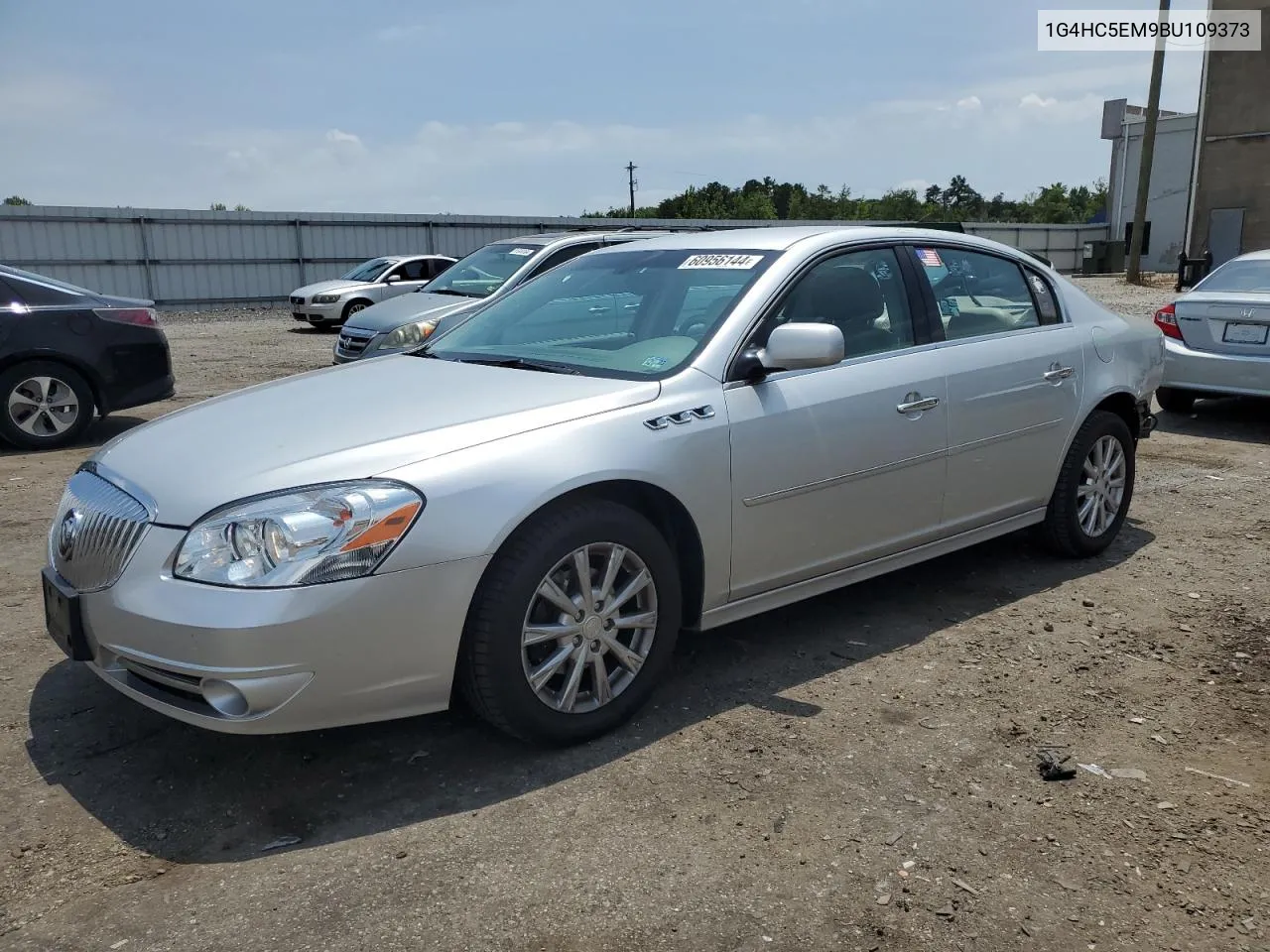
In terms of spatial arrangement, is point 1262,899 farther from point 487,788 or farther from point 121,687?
point 121,687

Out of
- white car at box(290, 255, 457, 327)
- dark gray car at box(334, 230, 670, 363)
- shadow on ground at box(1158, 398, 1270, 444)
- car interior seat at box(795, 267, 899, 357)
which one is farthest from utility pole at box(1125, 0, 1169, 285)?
car interior seat at box(795, 267, 899, 357)

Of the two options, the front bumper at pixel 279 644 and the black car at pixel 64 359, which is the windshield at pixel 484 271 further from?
the front bumper at pixel 279 644

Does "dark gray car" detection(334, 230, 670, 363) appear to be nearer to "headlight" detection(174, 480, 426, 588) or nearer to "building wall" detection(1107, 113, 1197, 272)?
"headlight" detection(174, 480, 426, 588)

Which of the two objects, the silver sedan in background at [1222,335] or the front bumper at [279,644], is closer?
the front bumper at [279,644]

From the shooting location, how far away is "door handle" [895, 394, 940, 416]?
13.9 ft

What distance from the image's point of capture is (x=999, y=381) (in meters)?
4.64

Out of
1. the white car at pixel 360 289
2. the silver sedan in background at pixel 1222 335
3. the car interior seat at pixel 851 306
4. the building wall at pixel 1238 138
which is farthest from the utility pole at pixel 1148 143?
the car interior seat at pixel 851 306

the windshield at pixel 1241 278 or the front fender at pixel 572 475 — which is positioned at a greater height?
the windshield at pixel 1241 278

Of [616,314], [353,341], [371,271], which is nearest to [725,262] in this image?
[616,314]

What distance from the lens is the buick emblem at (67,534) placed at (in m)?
3.36

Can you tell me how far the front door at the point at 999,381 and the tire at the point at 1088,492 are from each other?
108 mm

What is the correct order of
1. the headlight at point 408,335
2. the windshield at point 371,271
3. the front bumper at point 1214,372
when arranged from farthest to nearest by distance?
the windshield at point 371,271 → the headlight at point 408,335 → the front bumper at point 1214,372

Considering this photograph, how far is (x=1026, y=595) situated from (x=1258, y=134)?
2800 cm

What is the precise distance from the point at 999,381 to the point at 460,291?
23.0 ft
